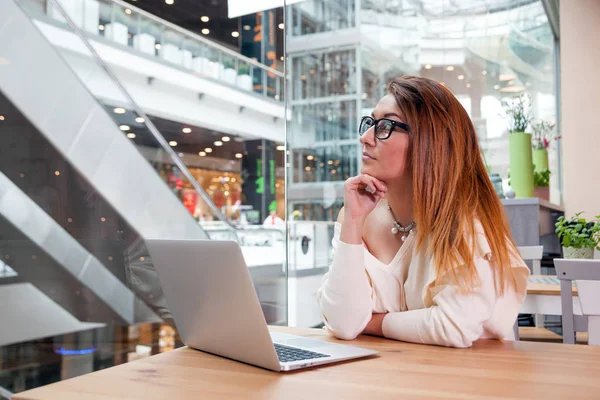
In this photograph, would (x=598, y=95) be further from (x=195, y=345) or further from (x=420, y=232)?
(x=195, y=345)

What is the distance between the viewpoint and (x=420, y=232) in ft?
4.19

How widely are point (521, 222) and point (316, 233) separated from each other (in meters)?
1.95

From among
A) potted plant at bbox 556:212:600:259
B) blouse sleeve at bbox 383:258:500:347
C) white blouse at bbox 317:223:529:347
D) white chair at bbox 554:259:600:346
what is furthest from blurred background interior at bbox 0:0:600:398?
blouse sleeve at bbox 383:258:500:347

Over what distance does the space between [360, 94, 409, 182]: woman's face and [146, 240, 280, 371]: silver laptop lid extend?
509mm

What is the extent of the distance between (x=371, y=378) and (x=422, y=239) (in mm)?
468

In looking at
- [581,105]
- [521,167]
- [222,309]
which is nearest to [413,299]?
[222,309]

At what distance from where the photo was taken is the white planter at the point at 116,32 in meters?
3.66

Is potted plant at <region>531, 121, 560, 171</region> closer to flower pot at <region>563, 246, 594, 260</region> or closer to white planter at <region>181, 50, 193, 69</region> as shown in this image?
flower pot at <region>563, 246, 594, 260</region>

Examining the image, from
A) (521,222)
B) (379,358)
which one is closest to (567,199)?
(521,222)

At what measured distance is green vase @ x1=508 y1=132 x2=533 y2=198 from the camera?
14.3 ft

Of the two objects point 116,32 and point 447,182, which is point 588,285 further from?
point 116,32

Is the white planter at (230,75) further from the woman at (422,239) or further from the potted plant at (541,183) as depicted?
the woman at (422,239)

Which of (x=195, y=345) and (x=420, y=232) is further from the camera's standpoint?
(x=420, y=232)

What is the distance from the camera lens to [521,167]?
4438 millimetres
